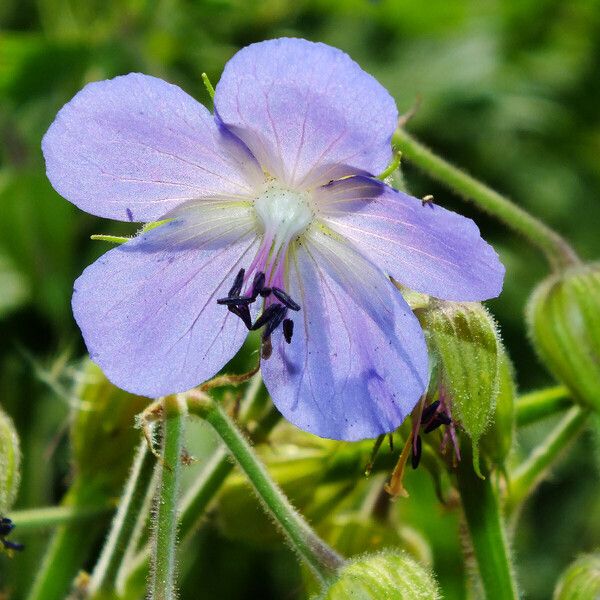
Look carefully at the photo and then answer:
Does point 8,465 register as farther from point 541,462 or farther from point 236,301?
point 541,462

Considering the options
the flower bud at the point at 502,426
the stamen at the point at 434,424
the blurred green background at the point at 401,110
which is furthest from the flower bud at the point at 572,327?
the stamen at the point at 434,424

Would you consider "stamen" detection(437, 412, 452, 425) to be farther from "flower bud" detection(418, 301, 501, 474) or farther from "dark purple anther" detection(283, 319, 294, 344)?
"dark purple anther" detection(283, 319, 294, 344)

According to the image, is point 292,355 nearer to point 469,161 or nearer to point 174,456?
point 174,456

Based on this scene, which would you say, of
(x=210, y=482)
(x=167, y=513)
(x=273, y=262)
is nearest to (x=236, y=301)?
(x=273, y=262)

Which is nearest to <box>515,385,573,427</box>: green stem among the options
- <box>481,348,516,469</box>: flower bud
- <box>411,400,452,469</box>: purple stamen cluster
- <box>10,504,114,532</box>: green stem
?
<box>481,348,516,469</box>: flower bud

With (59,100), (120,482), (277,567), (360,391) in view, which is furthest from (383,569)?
(59,100)

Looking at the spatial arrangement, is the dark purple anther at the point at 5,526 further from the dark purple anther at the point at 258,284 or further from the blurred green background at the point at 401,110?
the blurred green background at the point at 401,110
